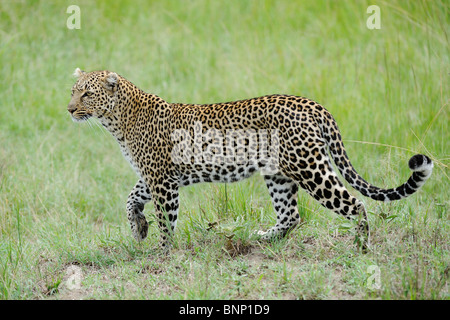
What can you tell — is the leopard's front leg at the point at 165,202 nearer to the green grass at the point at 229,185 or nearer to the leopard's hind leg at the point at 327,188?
the green grass at the point at 229,185

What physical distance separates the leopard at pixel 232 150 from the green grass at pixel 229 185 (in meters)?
0.27

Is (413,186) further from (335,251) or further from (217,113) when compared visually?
(217,113)

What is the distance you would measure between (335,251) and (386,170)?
1.57 metres

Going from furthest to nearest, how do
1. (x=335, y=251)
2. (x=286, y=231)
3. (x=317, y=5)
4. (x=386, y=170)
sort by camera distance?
(x=317, y=5) → (x=386, y=170) → (x=286, y=231) → (x=335, y=251)

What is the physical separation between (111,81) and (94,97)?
10.3 inches

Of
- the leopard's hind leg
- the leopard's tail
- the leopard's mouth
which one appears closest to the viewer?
the leopard's tail

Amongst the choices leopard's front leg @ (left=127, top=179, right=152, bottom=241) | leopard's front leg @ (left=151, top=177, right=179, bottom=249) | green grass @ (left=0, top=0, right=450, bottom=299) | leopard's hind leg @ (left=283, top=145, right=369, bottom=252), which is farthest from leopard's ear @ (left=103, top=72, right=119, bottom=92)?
leopard's hind leg @ (left=283, top=145, right=369, bottom=252)

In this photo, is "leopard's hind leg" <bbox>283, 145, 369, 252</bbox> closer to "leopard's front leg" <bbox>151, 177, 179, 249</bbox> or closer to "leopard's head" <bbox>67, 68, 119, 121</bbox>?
"leopard's front leg" <bbox>151, 177, 179, 249</bbox>

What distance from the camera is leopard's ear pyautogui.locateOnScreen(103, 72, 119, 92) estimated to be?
7.38 metres

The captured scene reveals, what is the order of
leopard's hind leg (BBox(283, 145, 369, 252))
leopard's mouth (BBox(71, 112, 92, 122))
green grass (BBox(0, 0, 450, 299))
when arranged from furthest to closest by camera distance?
leopard's mouth (BBox(71, 112, 92, 122)) < green grass (BBox(0, 0, 450, 299)) < leopard's hind leg (BBox(283, 145, 369, 252))

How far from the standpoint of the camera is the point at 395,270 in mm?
5965

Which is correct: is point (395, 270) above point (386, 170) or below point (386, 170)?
below
